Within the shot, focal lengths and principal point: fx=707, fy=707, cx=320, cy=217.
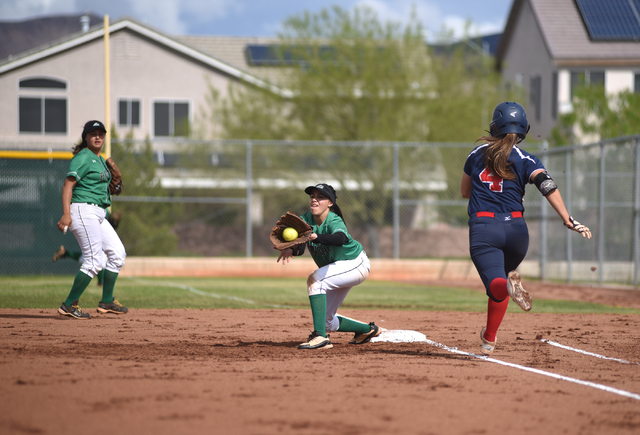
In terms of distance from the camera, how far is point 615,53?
25.1 meters

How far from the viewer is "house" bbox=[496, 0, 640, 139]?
2500 cm

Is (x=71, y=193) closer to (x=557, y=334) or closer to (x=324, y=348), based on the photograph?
(x=324, y=348)

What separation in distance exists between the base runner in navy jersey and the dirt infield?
2.20 feet

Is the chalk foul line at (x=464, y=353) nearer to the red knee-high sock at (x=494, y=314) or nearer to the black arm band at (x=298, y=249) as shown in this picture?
the red knee-high sock at (x=494, y=314)

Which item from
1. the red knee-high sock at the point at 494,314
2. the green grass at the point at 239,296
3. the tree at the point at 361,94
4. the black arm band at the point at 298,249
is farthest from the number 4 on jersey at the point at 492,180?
the tree at the point at 361,94

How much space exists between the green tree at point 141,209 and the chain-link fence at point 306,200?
2 centimetres

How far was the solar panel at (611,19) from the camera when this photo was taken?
2530 cm

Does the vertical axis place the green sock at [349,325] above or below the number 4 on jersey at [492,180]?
below

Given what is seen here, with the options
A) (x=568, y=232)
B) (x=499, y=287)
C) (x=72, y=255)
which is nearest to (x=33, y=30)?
(x=72, y=255)

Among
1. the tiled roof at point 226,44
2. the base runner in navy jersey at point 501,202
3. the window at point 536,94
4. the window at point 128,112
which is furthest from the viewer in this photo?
the tiled roof at point 226,44

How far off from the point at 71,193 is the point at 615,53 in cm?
2281

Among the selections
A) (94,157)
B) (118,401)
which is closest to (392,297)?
(94,157)

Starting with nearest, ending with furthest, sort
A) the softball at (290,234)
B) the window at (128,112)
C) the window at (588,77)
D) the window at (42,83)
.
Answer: the softball at (290,234) → the window at (588,77) → the window at (42,83) → the window at (128,112)

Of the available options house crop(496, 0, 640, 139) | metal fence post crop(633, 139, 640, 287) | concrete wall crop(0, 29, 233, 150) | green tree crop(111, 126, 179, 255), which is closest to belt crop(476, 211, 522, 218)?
metal fence post crop(633, 139, 640, 287)
